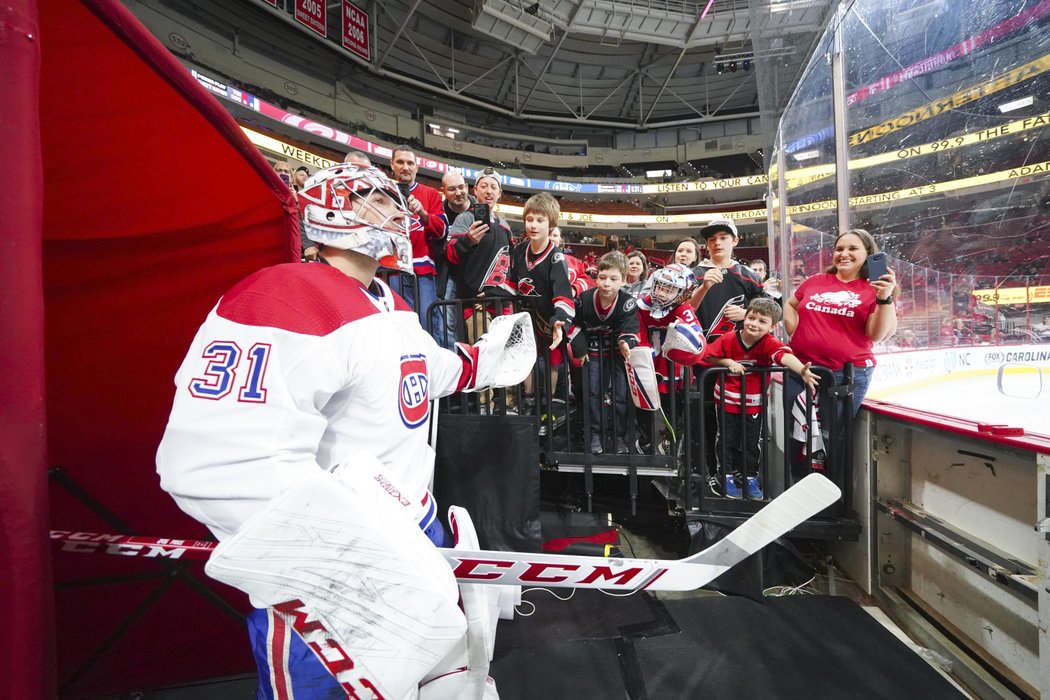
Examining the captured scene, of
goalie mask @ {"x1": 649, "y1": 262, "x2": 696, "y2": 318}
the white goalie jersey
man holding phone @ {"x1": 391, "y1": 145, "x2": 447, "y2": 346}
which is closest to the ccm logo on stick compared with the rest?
the white goalie jersey

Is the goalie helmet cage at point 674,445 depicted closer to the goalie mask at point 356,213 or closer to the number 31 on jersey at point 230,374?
the goalie mask at point 356,213

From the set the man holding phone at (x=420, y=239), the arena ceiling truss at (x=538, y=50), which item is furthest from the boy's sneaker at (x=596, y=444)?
the arena ceiling truss at (x=538, y=50)

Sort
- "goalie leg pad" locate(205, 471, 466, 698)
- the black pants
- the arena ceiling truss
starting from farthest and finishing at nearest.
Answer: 1. the arena ceiling truss
2. the black pants
3. "goalie leg pad" locate(205, 471, 466, 698)

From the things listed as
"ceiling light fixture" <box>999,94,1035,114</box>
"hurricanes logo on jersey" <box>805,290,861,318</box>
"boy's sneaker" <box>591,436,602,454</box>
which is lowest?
"boy's sneaker" <box>591,436,602,454</box>

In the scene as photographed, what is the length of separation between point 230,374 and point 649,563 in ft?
4.14

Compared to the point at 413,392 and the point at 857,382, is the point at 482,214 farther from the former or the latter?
the point at 857,382

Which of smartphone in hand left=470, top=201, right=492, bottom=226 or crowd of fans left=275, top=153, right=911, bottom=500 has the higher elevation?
smartphone in hand left=470, top=201, right=492, bottom=226

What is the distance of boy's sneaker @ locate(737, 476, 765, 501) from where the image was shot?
109 inches

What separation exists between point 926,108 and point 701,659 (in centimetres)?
363

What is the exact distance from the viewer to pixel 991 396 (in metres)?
2.81

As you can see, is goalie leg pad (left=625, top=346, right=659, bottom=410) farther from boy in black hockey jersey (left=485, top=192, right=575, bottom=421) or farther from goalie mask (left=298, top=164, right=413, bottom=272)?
goalie mask (left=298, top=164, right=413, bottom=272)

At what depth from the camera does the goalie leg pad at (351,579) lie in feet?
2.62

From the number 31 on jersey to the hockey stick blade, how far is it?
2.34 feet

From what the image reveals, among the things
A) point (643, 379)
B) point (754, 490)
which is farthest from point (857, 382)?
point (643, 379)
